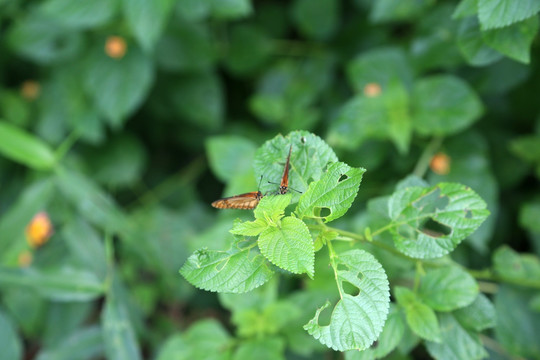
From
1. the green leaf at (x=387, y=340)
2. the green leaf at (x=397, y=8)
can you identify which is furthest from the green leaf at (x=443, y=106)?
the green leaf at (x=387, y=340)

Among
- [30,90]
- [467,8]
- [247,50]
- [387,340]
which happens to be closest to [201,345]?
[387,340]

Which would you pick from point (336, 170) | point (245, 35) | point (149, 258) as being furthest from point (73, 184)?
point (336, 170)

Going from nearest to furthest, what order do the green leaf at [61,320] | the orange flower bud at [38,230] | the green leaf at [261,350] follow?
the green leaf at [261,350]
the green leaf at [61,320]
the orange flower bud at [38,230]

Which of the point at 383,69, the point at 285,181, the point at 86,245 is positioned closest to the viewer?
the point at 285,181

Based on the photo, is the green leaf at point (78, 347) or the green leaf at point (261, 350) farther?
the green leaf at point (78, 347)

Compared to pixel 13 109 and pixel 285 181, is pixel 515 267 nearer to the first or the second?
pixel 285 181

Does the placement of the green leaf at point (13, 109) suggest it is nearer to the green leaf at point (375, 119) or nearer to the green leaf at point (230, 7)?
the green leaf at point (230, 7)

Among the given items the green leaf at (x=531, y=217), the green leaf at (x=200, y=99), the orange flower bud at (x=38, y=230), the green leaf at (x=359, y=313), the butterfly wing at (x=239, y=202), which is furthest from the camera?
the green leaf at (x=200, y=99)

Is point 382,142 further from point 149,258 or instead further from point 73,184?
point 73,184
